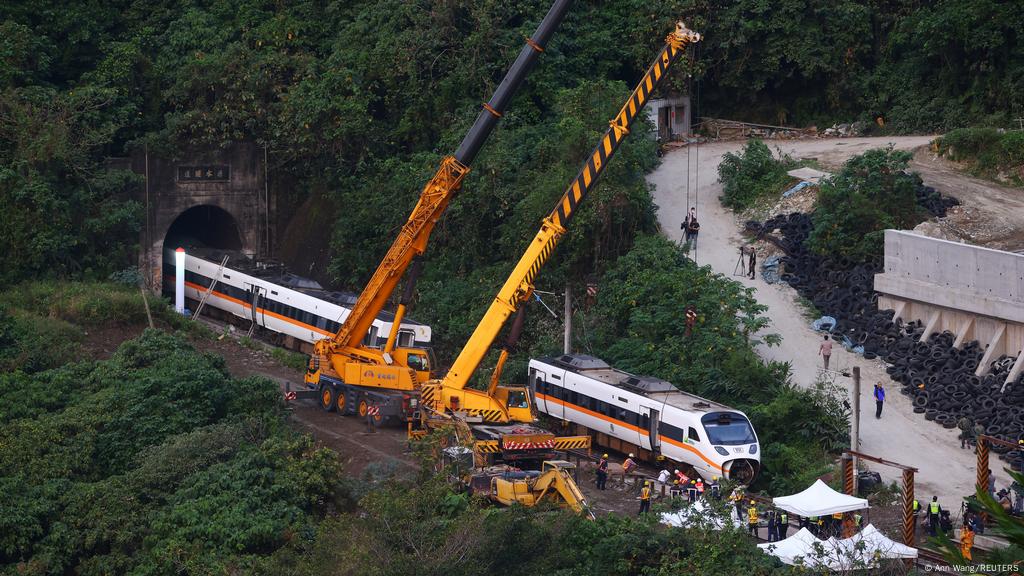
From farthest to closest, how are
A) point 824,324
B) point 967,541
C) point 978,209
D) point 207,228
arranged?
point 207,228 → point 978,209 → point 824,324 → point 967,541

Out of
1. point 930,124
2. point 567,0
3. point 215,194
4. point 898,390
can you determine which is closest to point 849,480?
point 898,390

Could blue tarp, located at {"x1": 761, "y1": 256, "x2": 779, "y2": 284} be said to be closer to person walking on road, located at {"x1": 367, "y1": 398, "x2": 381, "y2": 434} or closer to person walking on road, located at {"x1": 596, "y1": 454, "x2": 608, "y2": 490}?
person walking on road, located at {"x1": 596, "y1": 454, "x2": 608, "y2": 490}

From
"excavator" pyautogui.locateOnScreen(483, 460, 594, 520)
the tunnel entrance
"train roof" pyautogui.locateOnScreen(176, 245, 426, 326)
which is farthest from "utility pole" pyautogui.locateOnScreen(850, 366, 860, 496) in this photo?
the tunnel entrance

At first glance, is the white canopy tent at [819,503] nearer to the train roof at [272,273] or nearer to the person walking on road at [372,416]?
the person walking on road at [372,416]

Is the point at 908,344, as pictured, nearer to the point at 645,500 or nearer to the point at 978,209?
the point at 978,209

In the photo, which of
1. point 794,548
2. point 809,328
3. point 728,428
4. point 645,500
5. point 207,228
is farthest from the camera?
point 207,228

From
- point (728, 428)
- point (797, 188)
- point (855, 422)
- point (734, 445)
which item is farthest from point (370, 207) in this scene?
point (855, 422)

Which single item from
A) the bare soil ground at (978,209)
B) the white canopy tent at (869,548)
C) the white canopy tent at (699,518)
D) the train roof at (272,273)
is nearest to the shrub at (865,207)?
the bare soil ground at (978,209)
